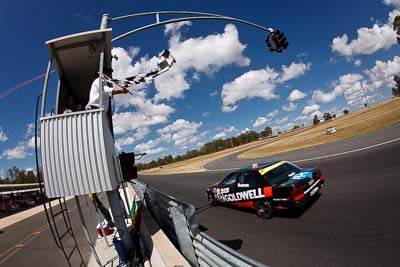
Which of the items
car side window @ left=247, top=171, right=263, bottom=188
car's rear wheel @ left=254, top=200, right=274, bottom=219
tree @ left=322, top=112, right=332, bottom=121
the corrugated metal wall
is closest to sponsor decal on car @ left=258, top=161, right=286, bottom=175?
car side window @ left=247, top=171, right=263, bottom=188

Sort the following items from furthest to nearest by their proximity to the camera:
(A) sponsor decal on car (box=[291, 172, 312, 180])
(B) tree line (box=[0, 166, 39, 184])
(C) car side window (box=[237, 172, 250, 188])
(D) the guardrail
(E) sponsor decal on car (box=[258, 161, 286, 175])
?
(B) tree line (box=[0, 166, 39, 184]) → (C) car side window (box=[237, 172, 250, 188]) → (E) sponsor decal on car (box=[258, 161, 286, 175]) → (A) sponsor decal on car (box=[291, 172, 312, 180]) → (D) the guardrail

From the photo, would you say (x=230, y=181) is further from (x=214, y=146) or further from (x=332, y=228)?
(x=214, y=146)

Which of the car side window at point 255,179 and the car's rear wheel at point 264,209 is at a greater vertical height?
the car side window at point 255,179

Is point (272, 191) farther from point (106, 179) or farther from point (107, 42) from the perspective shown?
point (107, 42)

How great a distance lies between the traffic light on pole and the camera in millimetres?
10641

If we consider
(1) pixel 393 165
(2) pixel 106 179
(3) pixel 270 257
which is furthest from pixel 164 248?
(1) pixel 393 165

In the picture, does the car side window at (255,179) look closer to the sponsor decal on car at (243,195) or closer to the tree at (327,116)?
the sponsor decal on car at (243,195)

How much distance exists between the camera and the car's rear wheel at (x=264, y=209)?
7961 mm

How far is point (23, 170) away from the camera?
11150 cm

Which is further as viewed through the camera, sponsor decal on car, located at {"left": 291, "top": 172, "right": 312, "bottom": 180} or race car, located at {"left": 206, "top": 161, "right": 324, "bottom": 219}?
sponsor decal on car, located at {"left": 291, "top": 172, "right": 312, "bottom": 180}

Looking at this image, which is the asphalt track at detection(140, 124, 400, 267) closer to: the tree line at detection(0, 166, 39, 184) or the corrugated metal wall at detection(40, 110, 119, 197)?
the corrugated metal wall at detection(40, 110, 119, 197)

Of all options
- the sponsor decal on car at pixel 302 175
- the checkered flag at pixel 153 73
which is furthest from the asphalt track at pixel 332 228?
the checkered flag at pixel 153 73

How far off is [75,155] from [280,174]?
5.87 metres

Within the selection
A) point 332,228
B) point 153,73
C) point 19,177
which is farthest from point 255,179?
point 19,177
